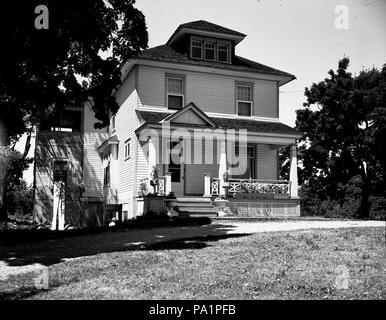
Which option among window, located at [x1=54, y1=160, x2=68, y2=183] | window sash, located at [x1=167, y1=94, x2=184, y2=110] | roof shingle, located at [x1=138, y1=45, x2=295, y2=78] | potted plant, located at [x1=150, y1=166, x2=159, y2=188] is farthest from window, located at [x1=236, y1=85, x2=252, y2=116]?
window, located at [x1=54, y1=160, x2=68, y2=183]

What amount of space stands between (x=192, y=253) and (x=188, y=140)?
1353cm

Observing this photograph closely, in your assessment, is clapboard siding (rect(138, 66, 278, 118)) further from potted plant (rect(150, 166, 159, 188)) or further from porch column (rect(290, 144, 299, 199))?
potted plant (rect(150, 166, 159, 188))

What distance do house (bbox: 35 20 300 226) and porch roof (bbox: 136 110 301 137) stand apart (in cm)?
6

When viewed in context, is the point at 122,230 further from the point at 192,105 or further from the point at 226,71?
the point at 226,71

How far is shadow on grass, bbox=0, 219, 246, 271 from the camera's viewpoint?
11.5 meters

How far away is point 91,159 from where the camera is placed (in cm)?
3156

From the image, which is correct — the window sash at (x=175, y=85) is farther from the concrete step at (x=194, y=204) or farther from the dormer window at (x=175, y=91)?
the concrete step at (x=194, y=204)

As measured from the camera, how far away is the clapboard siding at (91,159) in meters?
31.2

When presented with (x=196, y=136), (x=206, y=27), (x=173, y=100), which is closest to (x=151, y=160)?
(x=196, y=136)

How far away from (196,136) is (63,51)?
8.15 meters

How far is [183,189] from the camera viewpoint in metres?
23.7

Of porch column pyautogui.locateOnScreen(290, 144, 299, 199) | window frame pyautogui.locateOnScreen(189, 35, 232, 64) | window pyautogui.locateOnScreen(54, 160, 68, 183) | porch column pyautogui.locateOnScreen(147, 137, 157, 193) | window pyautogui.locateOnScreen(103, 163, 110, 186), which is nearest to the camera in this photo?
porch column pyautogui.locateOnScreen(147, 137, 157, 193)

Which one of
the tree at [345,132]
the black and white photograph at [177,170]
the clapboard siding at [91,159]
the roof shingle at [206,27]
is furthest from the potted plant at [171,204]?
the tree at [345,132]

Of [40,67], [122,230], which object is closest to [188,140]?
[122,230]
